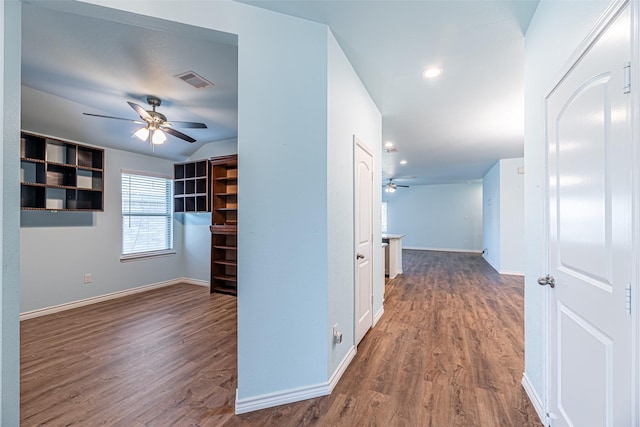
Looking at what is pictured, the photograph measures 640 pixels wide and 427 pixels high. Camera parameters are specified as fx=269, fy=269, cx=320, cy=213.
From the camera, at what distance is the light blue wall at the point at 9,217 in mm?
1371

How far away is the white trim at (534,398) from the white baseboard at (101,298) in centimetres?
474

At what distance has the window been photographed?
4.53 m

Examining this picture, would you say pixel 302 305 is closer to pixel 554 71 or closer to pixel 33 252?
pixel 554 71

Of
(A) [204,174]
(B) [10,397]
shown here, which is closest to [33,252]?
(A) [204,174]

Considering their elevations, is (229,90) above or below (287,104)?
above

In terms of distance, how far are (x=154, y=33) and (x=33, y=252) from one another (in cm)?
338

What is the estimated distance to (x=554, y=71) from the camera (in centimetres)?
154

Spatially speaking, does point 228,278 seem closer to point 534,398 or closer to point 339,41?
point 339,41

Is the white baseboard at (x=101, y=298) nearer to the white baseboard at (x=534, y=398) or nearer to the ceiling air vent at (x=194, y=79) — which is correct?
the ceiling air vent at (x=194, y=79)

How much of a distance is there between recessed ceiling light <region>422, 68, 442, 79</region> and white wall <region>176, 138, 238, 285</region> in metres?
3.37

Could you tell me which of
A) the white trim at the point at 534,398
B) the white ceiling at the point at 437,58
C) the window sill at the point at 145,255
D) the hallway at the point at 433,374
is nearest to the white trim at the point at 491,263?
the hallway at the point at 433,374

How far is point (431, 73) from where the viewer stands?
261 centimetres

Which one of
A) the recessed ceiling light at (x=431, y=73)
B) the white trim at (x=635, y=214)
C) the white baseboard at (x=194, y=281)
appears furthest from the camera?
the white baseboard at (x=194, y=281)

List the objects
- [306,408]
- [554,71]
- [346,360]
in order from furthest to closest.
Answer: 1. [346,360]
2. [306,408]
3. [554,71]
